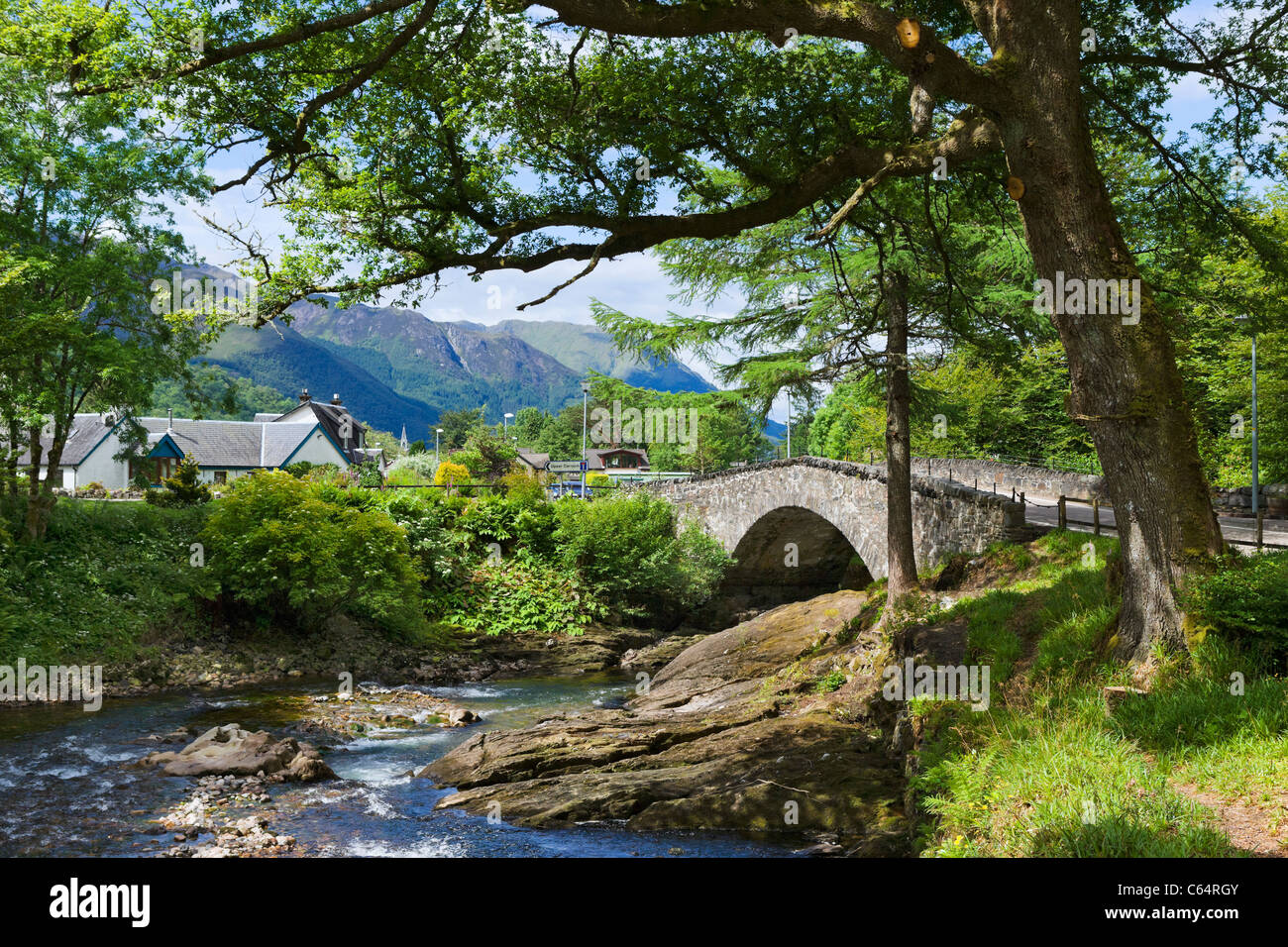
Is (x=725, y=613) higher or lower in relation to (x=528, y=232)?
lower

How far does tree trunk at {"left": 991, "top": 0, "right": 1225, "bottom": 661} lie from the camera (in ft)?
25.4

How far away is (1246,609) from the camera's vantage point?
722 centimetres

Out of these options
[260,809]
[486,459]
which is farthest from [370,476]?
[260,809]

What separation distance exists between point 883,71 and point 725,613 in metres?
23.7

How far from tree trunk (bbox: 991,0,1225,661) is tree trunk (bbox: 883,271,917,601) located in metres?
8.15

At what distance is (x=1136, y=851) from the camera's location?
4.95 metres

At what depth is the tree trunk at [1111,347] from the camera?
25.4ft

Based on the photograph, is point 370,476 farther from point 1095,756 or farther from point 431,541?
point 1095,756

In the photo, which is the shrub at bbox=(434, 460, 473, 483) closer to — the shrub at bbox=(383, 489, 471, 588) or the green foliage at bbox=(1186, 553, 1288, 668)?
the shrub at bbox=(383, 489, 471, 588)

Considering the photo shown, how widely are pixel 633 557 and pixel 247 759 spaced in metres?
18.2

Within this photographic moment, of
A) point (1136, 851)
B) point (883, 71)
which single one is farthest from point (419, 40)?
point (1136, 851)

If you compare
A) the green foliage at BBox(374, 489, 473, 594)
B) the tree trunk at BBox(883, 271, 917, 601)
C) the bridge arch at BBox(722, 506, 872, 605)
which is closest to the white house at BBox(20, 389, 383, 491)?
the green foliage at BBox(374, 489, 473, 594)
